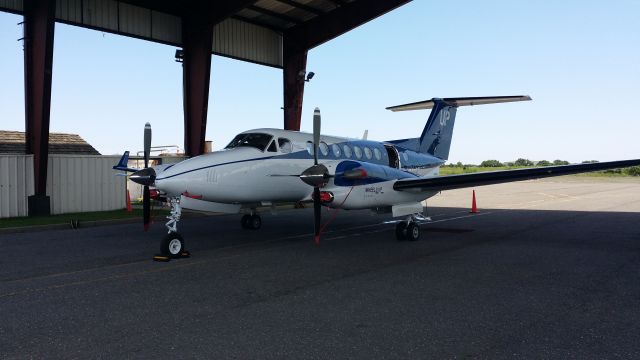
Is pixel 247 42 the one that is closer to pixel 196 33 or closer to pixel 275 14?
pixel 275 14

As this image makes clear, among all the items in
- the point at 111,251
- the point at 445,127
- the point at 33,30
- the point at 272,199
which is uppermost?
the point at 33,30

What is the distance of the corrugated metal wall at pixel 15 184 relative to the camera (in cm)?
1734

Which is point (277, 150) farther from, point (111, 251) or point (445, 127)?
point (445, 127)

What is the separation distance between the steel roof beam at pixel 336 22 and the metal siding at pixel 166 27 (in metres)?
6.70

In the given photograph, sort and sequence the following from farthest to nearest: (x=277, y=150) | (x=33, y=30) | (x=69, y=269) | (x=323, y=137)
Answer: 1. (x=33, y=30)
2. (x=323, y=137)
3. (x=277, y=150)
4. (x=69, y=269)

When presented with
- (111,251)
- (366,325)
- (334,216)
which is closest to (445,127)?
(334,216)

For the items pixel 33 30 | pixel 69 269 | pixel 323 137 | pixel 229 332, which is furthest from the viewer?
pixel 33 30

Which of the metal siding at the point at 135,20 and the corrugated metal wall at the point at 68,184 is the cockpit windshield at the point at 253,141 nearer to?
the corrugated metal wall at the point at 68,184

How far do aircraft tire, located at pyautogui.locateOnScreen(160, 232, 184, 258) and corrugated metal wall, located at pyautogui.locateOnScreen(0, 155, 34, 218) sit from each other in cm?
1187

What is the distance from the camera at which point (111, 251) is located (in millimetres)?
10453

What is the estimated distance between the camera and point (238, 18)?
83.8ft

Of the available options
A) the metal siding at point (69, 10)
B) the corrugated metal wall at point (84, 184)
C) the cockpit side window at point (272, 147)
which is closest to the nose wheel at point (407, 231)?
the cockpit side window at point (272, 147)

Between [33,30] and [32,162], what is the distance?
5.32m

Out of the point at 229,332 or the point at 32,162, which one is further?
the point at 32,162
